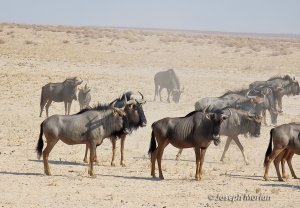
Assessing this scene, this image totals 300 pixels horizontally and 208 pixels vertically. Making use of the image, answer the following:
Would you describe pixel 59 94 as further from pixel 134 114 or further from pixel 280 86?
pixel 134 114

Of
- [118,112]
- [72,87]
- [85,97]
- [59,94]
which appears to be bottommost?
[85,97]

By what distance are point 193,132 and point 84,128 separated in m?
A: 2.35

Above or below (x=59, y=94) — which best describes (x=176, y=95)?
below

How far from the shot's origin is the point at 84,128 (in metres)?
13.0

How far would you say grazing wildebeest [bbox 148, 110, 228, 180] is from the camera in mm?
12859

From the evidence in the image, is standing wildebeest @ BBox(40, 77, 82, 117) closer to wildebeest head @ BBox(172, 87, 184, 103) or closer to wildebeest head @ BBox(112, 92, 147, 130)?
wildebeest head @ BBox(172, 87, 184, 103)

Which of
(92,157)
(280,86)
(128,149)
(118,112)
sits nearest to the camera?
(92,157)

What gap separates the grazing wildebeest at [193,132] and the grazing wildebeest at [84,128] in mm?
927

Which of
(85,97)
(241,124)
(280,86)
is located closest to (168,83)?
(85,97)

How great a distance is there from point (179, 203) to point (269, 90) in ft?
42.0

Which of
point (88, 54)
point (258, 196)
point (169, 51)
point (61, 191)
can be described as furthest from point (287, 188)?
point (169, 51)

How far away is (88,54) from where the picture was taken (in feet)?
160

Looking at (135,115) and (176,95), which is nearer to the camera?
(135,115)

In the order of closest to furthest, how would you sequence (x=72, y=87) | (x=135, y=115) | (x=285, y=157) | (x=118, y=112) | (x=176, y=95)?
(x=118, y=112), (x=135, y=115), (x=285, y=157), (x=72, y=87), (x=176, y=95)
